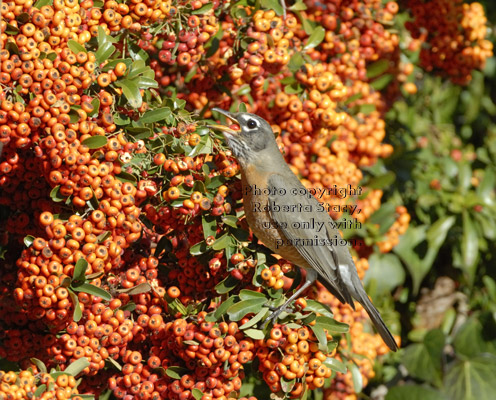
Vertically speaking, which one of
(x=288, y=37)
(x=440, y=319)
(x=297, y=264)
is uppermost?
(x=288, y=37)

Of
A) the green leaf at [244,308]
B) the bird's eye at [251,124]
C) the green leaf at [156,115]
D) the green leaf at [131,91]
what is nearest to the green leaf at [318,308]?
the green leaf at [244,308]

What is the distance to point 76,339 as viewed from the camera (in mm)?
2658

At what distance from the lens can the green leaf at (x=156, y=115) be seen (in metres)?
2.89

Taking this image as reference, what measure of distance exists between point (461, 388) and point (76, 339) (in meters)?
3.26

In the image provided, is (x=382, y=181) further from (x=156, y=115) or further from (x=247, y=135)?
(x=156, y=115)

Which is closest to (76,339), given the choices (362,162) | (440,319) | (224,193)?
(224,193)

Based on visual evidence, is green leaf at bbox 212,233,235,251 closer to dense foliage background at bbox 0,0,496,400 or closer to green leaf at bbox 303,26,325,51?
dense foliage background at bbox 0,0,496,400

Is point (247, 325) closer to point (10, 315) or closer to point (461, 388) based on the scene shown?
point (10, 315)

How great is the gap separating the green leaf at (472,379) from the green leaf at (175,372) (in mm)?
2704

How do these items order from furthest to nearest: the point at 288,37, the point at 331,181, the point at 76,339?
the point at 331,181 < the point at 288,37 < the point at 76,339

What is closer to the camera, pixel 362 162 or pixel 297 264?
pixel 297 264

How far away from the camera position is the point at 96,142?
2496mm

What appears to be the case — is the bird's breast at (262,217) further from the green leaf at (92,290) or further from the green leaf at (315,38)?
the green leaf at (92,290)

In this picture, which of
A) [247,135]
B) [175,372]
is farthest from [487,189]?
[175,372]
